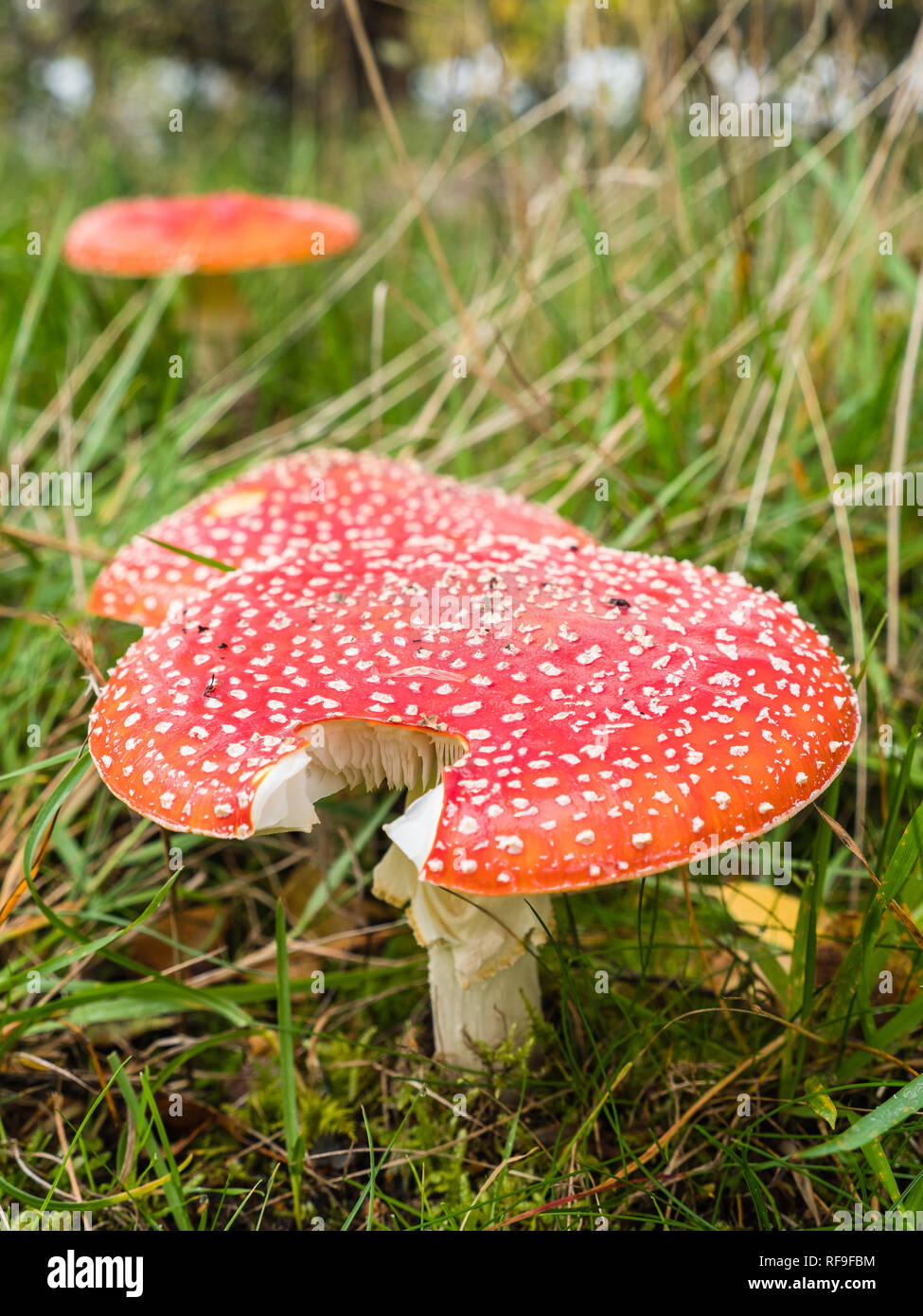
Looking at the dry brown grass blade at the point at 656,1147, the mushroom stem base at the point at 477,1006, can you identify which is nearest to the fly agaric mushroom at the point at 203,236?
the mushroom stem base at the point at 477,1006

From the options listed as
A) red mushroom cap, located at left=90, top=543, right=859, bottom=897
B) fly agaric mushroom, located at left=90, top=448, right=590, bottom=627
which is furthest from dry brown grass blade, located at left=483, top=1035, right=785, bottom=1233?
fly agaric mushroom, located at left=90, top=448, right=590, bottom=627

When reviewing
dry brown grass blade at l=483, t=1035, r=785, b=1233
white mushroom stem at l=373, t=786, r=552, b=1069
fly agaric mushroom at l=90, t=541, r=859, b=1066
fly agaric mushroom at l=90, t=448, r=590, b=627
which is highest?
fly agaric mushroom at l=90, t=448, r=590, b=627

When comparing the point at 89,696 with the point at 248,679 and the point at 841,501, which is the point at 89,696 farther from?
the point at 841,501

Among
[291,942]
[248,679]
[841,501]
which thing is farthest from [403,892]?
[841,501]

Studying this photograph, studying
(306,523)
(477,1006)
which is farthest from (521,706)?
(306,523)

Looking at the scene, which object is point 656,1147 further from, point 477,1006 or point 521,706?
point 521,706

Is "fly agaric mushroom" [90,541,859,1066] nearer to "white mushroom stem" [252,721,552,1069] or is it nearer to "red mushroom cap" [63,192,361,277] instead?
"white mushroom stem" [252,721,552,1069]

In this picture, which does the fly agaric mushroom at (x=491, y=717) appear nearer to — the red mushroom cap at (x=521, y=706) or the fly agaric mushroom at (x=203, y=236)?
the red mushroom cap at (x=521, y=706)
